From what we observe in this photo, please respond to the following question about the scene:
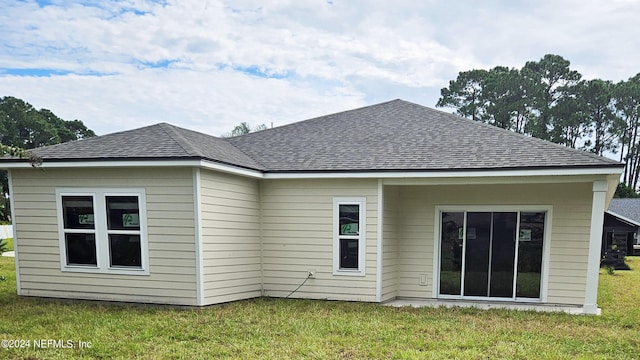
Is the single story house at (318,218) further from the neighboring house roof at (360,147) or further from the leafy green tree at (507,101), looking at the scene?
the leafy green tree at (507,101)

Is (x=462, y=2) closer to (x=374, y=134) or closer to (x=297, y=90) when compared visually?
(x=374, y=134)

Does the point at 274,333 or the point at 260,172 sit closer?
the point at 274,333

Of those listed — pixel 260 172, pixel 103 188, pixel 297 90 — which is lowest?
pixel 103 188

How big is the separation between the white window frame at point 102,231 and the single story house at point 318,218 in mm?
23

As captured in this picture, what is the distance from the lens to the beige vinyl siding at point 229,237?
6414mm

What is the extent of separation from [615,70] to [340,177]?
35.6 metres

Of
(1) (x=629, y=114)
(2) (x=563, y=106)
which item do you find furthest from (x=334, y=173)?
(1) (x=629, y=114)

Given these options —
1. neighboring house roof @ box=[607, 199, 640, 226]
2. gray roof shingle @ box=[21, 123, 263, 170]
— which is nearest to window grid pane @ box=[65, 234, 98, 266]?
gray roof shingle @ box=[21, 123, 263, 170]

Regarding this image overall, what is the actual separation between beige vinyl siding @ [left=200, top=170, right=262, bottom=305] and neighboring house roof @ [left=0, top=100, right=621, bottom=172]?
46 centimetres

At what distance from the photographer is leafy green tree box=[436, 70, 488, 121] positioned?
33875 millimetres

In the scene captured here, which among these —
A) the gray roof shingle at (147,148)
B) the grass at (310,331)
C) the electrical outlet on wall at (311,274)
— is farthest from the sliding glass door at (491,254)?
the gray roof shingle at (147,148)

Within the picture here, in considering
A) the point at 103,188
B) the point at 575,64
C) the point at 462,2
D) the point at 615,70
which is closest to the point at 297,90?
the point at 462,2

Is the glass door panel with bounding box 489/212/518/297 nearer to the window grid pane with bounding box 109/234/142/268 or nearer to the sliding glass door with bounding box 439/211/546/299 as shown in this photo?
the sliding glass door with bounding box 439/211/546/299

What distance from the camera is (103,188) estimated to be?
6480 millimetres
